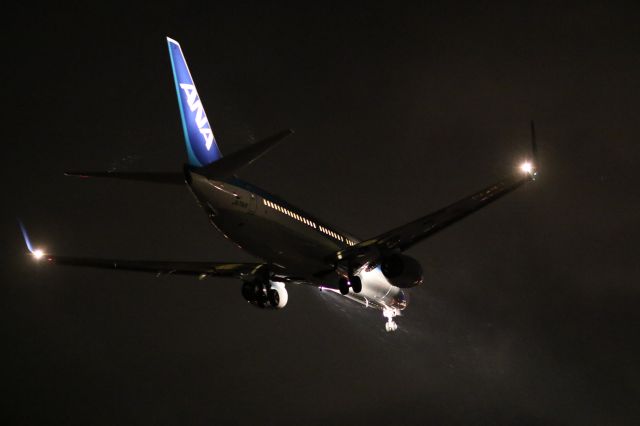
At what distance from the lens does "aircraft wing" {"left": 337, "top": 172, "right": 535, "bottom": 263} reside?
112 feet

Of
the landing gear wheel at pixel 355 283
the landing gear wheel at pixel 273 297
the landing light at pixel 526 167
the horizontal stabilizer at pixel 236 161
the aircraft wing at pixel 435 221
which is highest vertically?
the landing light at pixel 526 167

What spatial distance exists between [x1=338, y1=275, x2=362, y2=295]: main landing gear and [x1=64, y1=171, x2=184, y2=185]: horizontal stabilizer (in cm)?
1066

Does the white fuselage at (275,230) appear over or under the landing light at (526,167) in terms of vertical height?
under

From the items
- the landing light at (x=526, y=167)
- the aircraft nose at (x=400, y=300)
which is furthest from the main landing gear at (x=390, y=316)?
the landing light at (x=526, y=167)

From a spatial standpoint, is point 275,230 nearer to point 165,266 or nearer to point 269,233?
point 269,233

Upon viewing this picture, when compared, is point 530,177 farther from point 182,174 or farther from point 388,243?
point 182,174

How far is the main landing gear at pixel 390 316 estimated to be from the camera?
45.3m

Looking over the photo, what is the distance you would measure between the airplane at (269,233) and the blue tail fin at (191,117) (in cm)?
4

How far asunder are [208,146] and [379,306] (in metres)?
17.0

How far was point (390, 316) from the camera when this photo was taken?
4566cm

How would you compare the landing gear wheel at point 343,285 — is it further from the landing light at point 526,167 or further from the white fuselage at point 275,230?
the landing light at point 526,167

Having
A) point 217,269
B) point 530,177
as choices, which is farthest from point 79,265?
point 530,177

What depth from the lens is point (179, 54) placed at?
32.8 m

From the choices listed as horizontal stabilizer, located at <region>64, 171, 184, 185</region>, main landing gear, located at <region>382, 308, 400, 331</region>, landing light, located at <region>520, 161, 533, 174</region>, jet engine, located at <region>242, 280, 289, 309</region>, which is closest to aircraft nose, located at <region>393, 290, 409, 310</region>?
main landing gear, located at <region>382, 308, 400, 331</region>
